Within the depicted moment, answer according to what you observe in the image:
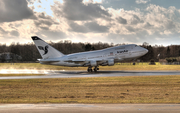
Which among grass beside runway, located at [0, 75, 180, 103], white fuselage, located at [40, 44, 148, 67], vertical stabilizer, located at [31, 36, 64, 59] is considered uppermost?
vertical stabilizer, located at [31, 36, 64, 59]

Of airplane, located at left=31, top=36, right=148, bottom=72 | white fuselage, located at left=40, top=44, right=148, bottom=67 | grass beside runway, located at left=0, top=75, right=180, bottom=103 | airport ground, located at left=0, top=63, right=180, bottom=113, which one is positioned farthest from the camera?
white fuselage, located at left=40, top=44, right=148, bottom=67

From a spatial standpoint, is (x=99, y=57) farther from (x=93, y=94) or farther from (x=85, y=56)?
(x=93, y=94)

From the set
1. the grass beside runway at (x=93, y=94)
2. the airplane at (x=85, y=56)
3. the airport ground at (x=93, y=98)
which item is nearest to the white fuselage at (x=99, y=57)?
the airplane at (x=85, y=56)

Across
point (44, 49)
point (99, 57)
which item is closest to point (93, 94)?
point (99, 57)

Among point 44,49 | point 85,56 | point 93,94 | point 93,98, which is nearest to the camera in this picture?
point 93,98

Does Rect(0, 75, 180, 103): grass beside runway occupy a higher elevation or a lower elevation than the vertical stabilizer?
lower

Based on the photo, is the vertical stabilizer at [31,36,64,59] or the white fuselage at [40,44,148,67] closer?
the vertical stabilizer at [31,36,64,59]

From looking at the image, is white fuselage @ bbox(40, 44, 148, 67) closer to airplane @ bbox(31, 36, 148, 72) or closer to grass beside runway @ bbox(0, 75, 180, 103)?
airplane @ bbox(31, 36, 148, 72)

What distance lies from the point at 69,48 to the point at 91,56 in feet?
451

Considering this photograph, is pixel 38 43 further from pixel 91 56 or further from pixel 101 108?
pixel 101 108

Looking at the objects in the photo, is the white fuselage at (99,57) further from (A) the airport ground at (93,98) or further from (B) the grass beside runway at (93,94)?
(A) the airport ground at (93,98)

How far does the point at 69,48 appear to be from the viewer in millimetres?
181125

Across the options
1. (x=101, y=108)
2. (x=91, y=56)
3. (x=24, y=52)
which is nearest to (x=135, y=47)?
(x=91, y=56)

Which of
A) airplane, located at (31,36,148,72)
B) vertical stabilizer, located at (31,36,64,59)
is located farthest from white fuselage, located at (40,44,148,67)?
vertical stabilizer, located at (31,36,64,59)
